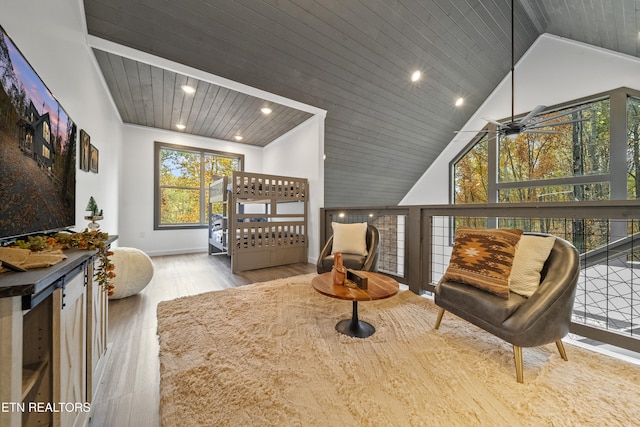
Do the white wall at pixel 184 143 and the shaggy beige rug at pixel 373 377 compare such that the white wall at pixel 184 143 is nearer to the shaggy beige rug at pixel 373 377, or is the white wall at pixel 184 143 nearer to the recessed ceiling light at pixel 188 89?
the recessed ceiling light at pixel 188 89

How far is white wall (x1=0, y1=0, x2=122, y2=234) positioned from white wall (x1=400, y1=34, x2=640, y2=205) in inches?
221

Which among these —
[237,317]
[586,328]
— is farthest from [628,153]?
[237,317]

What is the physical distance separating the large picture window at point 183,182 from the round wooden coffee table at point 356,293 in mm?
4366

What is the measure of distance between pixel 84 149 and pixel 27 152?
154 centimetres

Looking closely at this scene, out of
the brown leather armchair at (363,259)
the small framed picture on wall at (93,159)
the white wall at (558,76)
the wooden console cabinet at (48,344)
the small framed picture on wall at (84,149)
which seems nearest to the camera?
the wooden console cabinet at (48,344)

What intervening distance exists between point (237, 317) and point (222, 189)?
9.05 ft

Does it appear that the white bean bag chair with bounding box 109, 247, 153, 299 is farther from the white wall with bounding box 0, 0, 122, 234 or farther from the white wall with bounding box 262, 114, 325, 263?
the white wall with bounding box 262, 114, 325, 263

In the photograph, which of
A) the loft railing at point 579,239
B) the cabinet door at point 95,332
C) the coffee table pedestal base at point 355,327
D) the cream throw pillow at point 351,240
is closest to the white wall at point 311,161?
the loft railing at point 579,239

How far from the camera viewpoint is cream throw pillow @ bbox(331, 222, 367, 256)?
299 centimetres

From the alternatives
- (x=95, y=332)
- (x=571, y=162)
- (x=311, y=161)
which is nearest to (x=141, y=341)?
(x=95, y=332)

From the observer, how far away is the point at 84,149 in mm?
2268

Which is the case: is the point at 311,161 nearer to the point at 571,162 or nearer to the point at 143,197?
the point at 143,197

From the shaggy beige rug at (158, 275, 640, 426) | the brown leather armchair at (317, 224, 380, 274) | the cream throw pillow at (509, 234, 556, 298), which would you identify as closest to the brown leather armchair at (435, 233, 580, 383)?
the cream throw pillow at (509, 234, 556, 298)

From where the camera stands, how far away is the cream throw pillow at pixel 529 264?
5.16 ft
